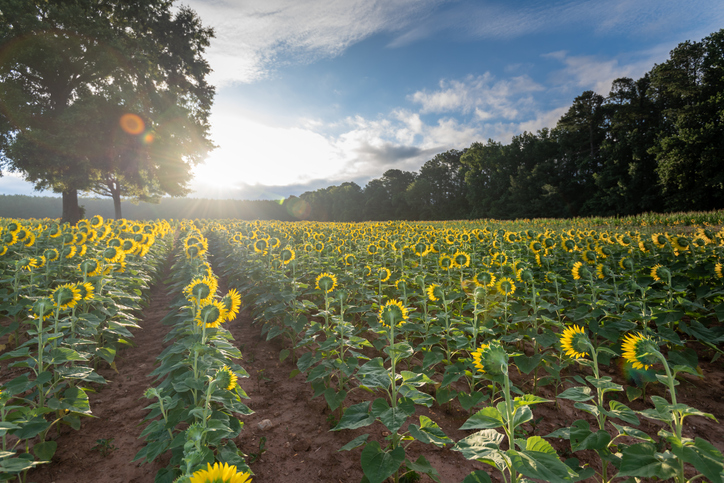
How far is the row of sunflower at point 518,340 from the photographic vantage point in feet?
5.33

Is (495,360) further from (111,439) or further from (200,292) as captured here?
(111,439)

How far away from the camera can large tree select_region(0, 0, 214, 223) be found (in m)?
18.6

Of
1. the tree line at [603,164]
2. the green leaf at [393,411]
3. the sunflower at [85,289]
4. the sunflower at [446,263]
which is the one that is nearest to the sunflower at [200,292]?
the sunflower at [85,289]

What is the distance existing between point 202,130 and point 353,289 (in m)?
28.6

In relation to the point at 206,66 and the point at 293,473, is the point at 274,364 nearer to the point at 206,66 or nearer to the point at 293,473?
the point at 293,473

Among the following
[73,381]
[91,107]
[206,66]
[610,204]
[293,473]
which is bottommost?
[293,473]

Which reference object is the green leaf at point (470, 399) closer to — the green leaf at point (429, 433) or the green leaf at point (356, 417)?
the green leaf at point (429, 433)

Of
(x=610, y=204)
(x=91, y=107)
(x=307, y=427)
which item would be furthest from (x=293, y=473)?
(x=610, y=204)

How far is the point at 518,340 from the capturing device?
3.96m

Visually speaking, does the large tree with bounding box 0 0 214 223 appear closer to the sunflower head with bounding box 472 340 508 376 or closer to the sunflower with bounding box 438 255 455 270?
the sunflower with bounding box 438 255 455 270

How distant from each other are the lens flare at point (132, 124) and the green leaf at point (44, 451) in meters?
25.2

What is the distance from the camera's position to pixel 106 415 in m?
3.29

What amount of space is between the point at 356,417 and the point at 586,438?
1428 millimetres

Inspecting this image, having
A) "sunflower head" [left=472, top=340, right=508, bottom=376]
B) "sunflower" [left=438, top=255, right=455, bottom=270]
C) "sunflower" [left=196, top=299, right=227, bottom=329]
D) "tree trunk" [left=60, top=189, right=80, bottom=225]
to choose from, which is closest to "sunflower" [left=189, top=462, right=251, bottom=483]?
"sunflower head" [left=472, top=340, right=508, bottom=376]
